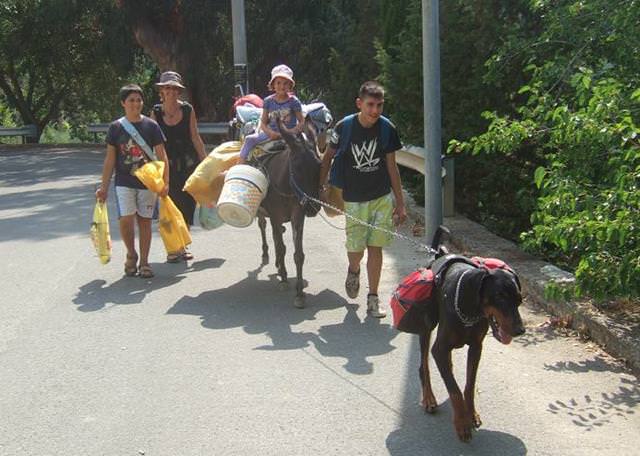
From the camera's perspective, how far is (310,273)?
8586mm

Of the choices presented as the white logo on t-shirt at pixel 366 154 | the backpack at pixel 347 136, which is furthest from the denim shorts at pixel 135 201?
the white logo on t-shirt at pixel 366 154

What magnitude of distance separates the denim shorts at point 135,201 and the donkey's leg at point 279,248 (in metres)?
1.50

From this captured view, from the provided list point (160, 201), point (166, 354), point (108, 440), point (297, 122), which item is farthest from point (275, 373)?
point (160, 201)

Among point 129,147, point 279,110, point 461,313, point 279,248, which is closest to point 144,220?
point 129,147

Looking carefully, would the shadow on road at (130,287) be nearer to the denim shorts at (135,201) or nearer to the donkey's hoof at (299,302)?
the denim shorts at (135,201)

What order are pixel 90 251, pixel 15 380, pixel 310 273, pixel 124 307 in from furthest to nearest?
pixel 90 251 → pixel 310 273 → pixel 124 307 → pixel 15 380

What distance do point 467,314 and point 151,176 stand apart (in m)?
4.84

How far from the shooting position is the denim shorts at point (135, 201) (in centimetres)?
849

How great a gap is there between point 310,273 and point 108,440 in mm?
4188

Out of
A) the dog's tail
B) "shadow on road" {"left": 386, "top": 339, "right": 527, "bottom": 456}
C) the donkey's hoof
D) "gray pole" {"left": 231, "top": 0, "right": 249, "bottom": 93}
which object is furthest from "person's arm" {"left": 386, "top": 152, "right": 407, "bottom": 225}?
"gray pole" {"left": 231, "top": 0, "right": 249, "bottom": 93}

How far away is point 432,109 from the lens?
25.9 ft

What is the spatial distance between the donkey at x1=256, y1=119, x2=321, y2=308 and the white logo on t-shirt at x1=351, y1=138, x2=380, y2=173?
2.61 ft

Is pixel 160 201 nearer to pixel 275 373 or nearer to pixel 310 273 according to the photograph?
pixel 310 273

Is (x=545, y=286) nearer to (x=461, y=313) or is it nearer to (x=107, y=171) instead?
(x=461, y=313)
